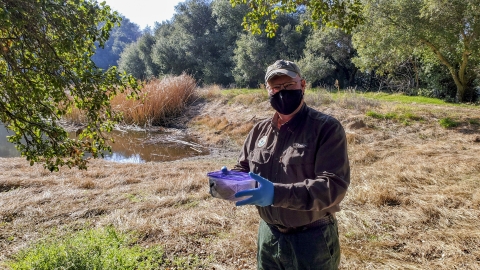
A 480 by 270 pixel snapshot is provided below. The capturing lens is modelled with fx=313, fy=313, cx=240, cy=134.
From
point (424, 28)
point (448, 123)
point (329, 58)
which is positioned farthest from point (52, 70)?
point (329, 58)

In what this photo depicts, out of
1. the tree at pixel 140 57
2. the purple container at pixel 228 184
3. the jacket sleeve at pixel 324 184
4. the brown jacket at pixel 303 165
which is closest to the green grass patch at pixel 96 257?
the purple container at pixel 228 184

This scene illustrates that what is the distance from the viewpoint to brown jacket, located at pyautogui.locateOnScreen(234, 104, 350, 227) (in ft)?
4.60

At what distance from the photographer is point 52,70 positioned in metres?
2.41

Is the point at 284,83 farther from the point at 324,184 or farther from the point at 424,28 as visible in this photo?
the point at 424,28

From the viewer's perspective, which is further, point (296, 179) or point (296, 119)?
point (296, 119)

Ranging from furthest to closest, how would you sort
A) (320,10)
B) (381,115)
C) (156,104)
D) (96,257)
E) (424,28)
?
(156,104), (424,28), (381,115), (320,10), (96,257)

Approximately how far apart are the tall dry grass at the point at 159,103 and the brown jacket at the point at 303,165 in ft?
40.1

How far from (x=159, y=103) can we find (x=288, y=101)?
13.8 meters

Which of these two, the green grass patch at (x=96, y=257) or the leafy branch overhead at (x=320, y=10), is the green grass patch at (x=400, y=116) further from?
the green grass patch at (x=96, y=257)

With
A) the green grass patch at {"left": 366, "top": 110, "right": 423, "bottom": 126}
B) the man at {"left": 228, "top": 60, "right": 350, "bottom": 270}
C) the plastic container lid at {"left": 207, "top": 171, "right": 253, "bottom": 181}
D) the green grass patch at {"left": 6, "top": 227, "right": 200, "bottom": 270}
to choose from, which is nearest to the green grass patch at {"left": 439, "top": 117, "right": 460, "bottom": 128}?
the green grass patch at {"left": 366, "top": 110, "right": 423, "bottom": 126}

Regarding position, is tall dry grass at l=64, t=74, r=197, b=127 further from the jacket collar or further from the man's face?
the jacket collar

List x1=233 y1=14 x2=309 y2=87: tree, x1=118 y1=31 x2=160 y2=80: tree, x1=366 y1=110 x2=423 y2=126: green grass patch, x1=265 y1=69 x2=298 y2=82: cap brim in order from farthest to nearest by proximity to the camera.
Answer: x1=118 y1=31 x2=160 y2=80: tree, x1=233 y1=14 x2=309 y2=87: tree, x1=366 y1=110 x2=423 y2=126: green grass patch, x1=265 y1=69 x2=298 y2=82: cap brim

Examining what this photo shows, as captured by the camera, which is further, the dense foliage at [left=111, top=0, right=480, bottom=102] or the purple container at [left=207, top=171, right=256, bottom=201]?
the dense foliage at [left=111, top=0, right=480, bottom=102]

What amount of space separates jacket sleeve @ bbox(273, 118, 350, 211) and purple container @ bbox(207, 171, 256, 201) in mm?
180
